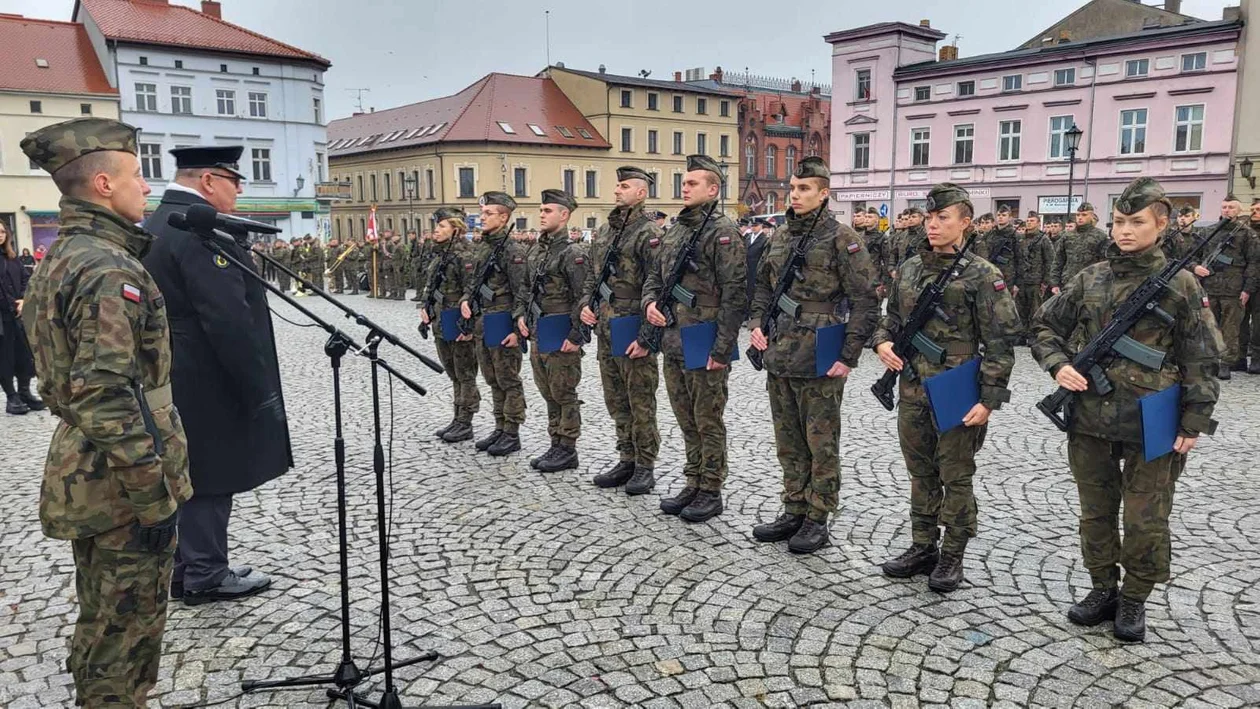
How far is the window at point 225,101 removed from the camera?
42594 millimetres

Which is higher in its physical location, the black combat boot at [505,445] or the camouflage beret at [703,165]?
the camouflage beret at [703,165]

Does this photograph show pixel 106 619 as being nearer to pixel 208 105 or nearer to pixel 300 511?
pixel 300 511

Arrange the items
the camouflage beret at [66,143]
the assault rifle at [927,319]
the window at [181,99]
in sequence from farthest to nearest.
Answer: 1. the window at [181,99]
2. the assault rifle at [927,319]
3. the camouflage beret at [66,143]

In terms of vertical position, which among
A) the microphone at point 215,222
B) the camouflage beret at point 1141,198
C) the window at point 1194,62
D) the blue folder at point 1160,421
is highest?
the window at point 1194,62

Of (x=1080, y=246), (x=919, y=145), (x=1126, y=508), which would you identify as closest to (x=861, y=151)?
(x=919, y=145)

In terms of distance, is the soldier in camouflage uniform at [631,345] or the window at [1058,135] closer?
the soldier in camouflage uniform at [631,345]

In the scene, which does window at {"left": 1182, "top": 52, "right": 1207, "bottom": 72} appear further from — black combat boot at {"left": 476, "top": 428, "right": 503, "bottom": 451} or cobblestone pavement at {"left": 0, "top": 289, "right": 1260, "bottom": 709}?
black combat boot at {"left": 476, "top": 428, "right": 503, "bottom": 451}

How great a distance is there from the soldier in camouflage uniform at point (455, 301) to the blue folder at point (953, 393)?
4.71 m

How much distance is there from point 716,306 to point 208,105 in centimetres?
4377

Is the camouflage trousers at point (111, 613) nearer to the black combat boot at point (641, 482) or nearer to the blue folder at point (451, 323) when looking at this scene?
the black combat boot at point (641, 482)

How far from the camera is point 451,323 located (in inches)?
316

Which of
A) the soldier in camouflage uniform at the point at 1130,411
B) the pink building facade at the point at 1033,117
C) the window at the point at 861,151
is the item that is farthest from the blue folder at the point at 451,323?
the window at the point at 861,151

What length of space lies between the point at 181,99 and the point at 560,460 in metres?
42.6

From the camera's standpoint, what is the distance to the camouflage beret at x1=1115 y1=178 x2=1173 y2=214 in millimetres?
3932
